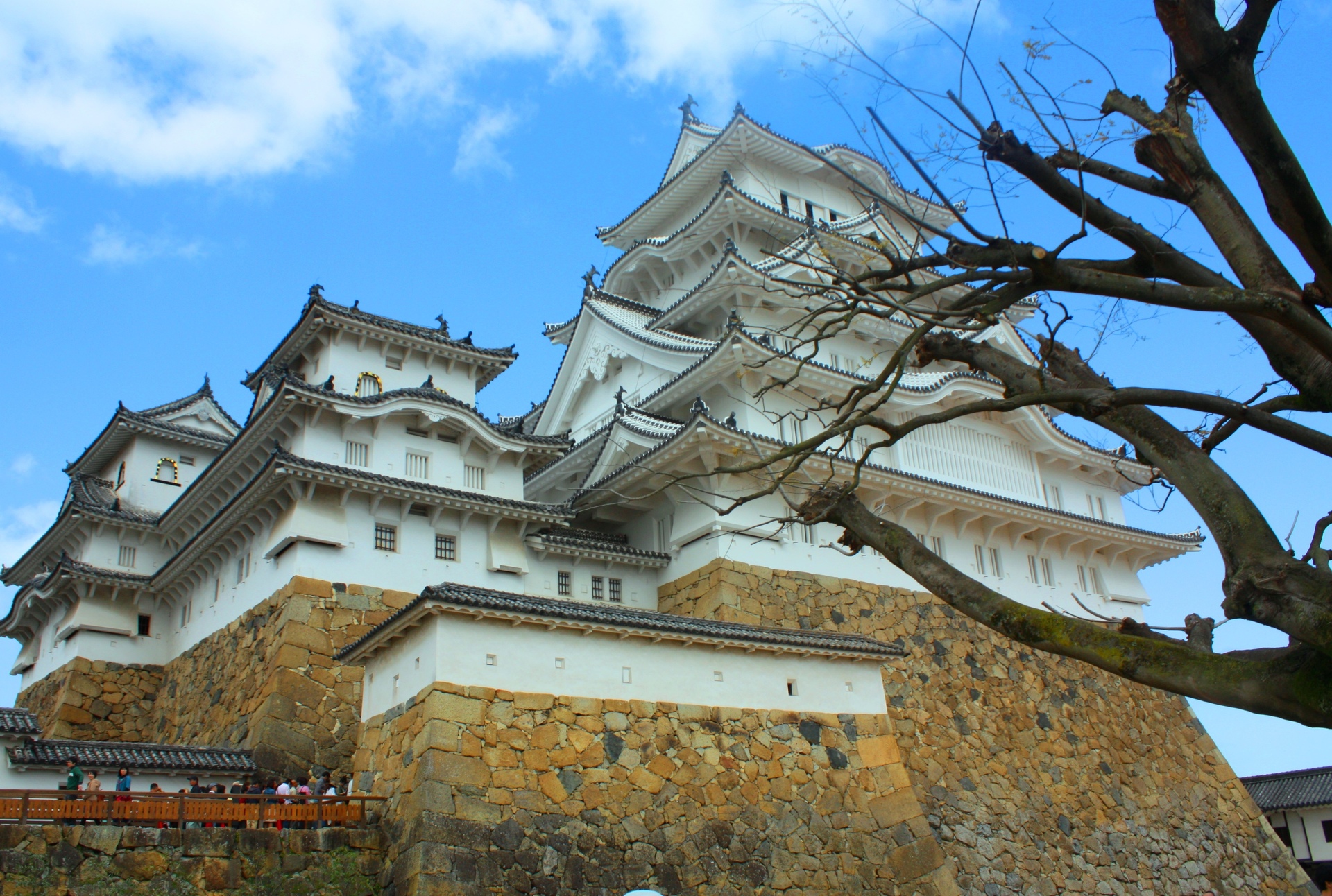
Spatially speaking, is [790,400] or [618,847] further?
[790,400]

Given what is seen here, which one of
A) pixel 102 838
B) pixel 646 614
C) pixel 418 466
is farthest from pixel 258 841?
pixel 418 466

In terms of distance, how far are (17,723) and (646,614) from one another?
8.77 meters

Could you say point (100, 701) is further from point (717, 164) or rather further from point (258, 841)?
point (717, 164)

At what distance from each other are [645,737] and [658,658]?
1.13 metres

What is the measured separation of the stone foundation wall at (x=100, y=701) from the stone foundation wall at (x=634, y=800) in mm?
10506

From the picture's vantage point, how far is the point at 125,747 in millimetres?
14961

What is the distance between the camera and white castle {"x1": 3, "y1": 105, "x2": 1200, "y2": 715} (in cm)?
1856

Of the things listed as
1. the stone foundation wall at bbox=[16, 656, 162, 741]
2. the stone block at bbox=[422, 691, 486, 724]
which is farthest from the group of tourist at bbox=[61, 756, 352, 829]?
the stone foundation wall at bbox=[16, 656, 162, 741]

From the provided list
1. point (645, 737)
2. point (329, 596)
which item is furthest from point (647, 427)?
point (645, 737)

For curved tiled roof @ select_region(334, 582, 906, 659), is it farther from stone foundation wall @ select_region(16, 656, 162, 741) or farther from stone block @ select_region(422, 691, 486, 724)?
stone foundation wall @ select_region(16, 656, 162, 741)

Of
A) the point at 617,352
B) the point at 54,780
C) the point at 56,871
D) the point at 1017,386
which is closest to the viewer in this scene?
the point at 1017,386

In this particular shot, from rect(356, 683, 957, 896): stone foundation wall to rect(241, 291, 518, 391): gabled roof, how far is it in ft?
31.5

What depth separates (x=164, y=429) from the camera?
2514 centimetres

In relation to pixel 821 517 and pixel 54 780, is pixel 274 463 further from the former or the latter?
pixel 821 517
